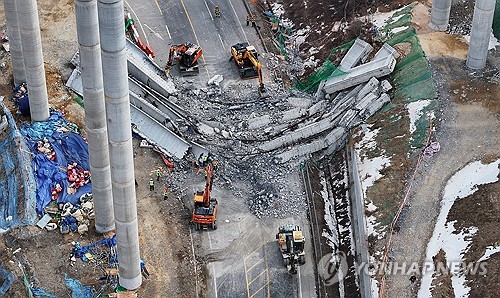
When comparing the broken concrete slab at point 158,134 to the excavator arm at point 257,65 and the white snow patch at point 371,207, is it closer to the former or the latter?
the excavator arm at point 257,65

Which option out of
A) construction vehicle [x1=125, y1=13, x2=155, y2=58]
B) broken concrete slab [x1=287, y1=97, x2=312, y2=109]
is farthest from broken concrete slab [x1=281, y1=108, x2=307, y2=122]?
construction vehicle [x1=125, y1=13, x2=155, y2=58]

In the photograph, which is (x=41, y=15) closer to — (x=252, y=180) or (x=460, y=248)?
(x=252, y=180)

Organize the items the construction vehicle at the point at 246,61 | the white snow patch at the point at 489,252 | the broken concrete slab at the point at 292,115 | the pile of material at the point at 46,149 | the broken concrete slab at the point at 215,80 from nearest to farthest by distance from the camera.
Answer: the white snow patch at the point at 489,252, the pile of material at the point at 46,149, the broken concrete slab at the point at 292,115, the broken concrete slab at the point at 215,80, the construction vehicle at the point at 246,61

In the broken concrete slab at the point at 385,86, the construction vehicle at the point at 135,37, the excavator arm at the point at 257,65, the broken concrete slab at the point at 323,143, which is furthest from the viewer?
the construction vehicle at the point at 135,37

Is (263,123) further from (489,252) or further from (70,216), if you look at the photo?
(489,252)

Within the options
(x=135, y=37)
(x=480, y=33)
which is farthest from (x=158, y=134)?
(x=480, y=33)

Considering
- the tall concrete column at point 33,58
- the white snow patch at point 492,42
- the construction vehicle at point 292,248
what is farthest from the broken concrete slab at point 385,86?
the tall concrete column at point 33,58

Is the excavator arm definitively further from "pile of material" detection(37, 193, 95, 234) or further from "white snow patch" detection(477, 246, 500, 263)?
"white snow patch" detection(477, 246, 500, 263)
